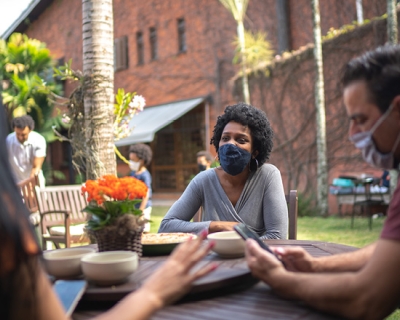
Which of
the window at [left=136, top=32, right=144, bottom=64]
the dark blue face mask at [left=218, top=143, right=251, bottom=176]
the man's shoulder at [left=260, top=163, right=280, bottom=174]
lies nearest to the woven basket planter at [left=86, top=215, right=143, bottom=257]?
the dark blue face mask at [left=218, top=143, right=251, bottom=176]

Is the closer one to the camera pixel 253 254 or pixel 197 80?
pixel 253 254

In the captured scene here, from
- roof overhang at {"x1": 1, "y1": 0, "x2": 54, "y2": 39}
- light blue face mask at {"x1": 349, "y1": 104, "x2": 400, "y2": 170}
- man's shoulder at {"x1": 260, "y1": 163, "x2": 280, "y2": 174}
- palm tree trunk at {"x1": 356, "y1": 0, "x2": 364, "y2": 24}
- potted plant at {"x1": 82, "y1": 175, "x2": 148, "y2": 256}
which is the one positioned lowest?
potted plant at {"x1": 82, "y1": 175, "x2": 148, "y2": 256}

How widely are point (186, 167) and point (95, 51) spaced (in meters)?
12.9

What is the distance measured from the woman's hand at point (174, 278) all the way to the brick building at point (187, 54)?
1171cm

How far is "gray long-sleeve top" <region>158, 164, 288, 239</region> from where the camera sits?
117 inches

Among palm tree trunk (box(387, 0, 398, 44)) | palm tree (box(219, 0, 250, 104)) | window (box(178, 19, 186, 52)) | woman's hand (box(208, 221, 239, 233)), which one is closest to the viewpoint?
woman's hand (box(208, 221, 239, 233))

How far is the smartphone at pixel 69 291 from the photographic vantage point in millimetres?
1437

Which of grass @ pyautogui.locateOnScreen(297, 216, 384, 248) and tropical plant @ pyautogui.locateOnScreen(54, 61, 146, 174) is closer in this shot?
tropical plant @ pyautogui.locateOnScreen(54, 61, 146, 174)

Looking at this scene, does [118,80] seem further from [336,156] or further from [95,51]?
[95,51]

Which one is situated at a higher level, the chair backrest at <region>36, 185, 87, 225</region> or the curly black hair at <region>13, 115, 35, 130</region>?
the curly black hair at <region>13, 115, 35, 130</region>

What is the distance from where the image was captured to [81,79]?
17.2ft

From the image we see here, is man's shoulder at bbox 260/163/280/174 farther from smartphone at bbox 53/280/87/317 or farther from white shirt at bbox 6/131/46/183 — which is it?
white shirt at bbox 6/131/46/183

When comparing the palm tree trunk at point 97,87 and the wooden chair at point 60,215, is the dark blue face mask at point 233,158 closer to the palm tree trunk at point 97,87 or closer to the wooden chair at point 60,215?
the palm tree trunk at point 97,87

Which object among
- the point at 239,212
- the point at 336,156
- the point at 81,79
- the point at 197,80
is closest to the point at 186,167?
the point at 197,80
